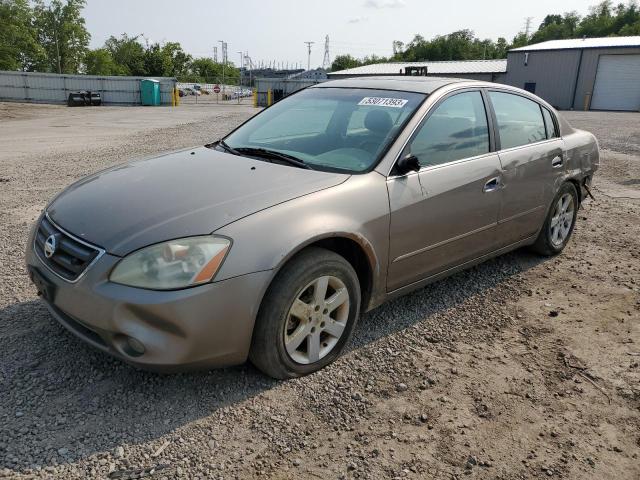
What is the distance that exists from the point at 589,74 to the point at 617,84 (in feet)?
6.10

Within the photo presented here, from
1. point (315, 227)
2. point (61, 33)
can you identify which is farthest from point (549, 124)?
point (61, 33)

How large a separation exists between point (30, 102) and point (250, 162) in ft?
123

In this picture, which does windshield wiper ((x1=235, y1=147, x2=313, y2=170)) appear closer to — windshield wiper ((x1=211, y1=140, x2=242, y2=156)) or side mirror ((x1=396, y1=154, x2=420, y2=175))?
windshield wiper ((x1=211, y1=140, x2=242, y2=156))

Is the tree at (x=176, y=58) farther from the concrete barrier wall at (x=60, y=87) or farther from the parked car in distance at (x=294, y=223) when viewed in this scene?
the parked car in distance at (x=294, y=223)

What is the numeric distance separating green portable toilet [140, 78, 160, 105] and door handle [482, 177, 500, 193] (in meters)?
33.7

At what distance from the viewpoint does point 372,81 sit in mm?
4039

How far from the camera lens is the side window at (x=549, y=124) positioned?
4.60 m

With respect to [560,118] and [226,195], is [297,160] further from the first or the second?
[560,118]

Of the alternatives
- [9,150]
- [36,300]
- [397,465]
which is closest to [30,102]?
[9,150]

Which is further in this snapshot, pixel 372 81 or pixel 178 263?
pixel 372 81

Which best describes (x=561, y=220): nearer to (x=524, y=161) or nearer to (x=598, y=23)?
(x=524, y=161)

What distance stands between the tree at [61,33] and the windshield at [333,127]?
71.3 metres

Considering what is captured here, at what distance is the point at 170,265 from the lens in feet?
7.79

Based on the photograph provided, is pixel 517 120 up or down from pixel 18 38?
down
